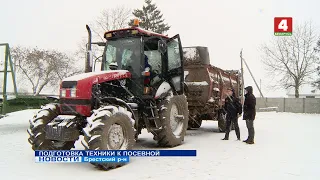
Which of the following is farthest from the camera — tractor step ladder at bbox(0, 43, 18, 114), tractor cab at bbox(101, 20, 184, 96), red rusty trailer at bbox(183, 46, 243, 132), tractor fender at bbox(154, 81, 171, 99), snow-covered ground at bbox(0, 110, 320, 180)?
tractor step ladder at bbox(0, 43, 18, 114)

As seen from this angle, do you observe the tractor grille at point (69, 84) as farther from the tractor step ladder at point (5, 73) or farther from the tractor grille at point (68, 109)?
the tractor step ladder at point (5, 73)

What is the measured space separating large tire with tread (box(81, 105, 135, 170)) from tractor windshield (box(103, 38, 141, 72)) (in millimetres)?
1599

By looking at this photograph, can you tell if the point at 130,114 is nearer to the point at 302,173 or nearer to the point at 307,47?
the point at 302,173

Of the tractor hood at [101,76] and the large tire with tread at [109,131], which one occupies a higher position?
the tractor hood at [101,76]

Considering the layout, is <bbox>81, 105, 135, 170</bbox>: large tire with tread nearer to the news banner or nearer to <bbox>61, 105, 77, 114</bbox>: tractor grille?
the news banner

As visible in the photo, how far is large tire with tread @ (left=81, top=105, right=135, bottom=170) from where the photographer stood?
577cm

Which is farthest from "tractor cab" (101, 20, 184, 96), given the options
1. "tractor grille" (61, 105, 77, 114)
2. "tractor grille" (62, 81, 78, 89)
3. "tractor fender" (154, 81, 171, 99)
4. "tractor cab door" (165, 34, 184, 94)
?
"tractor grille" (61, 105, 77, 114)

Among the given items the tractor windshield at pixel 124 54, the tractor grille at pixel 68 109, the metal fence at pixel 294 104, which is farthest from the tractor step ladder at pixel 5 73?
the metal fence at pixel 294 104

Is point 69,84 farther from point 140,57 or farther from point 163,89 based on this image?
point 163,89

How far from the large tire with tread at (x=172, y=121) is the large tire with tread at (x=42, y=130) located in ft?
8.05

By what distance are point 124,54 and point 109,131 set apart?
2.49 meters

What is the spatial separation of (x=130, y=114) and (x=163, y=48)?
1.97 m

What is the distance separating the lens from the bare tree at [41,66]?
4222 centimetres

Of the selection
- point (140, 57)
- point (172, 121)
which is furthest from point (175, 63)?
point (172, 121)
